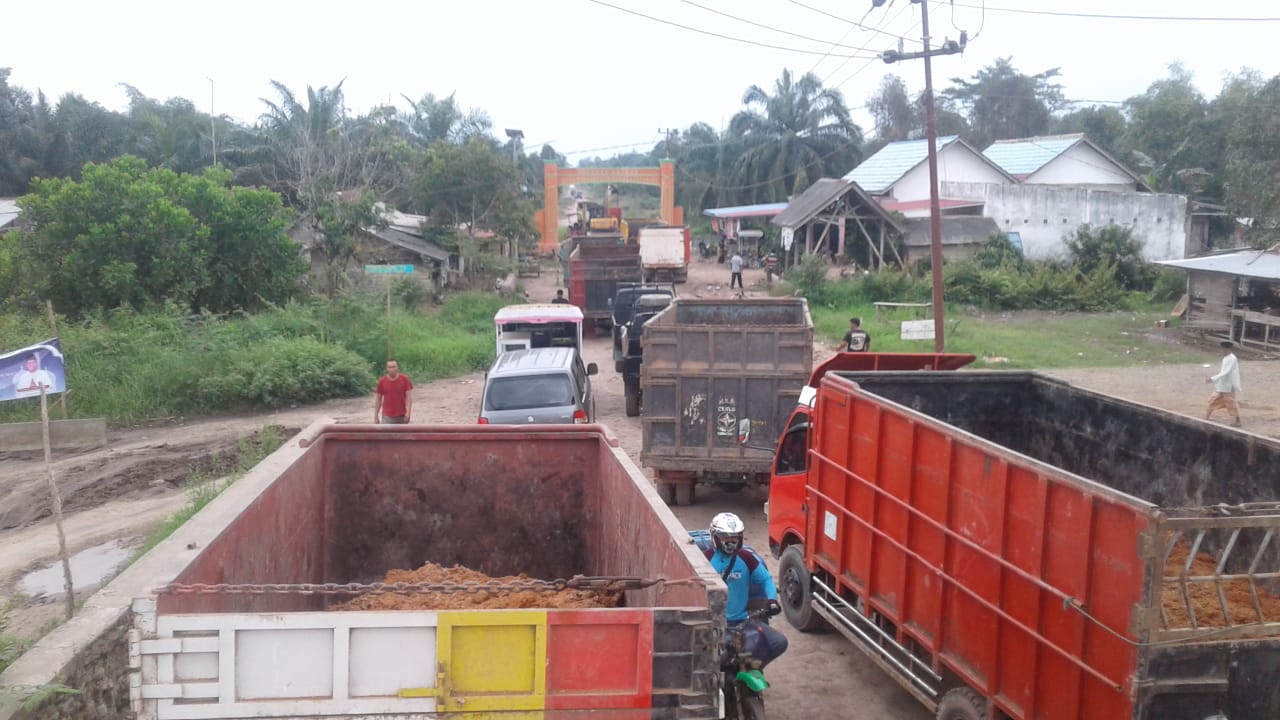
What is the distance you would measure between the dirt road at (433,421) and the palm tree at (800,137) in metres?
35.5

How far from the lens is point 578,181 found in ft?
147

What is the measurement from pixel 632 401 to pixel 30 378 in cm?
1015

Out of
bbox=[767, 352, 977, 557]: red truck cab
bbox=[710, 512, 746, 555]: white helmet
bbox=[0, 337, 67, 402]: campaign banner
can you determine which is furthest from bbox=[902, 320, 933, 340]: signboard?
bbox=[0, 337, 67, 402]: campaign banner

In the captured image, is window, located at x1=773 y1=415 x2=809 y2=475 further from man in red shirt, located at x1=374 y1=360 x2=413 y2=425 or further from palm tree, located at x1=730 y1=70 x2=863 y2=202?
palm tree, located at x1=730 y1=70 x2=863 y2=202

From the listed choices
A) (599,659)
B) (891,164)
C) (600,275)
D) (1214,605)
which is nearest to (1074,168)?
(891,164)

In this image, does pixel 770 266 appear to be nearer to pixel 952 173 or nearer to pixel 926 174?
pixel 926 174

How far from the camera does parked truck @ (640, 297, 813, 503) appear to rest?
11.0 metres

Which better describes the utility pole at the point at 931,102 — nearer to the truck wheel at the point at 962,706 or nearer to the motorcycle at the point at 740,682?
the truck wheel at the point at 962,706

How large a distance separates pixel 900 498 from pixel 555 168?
40.4 m

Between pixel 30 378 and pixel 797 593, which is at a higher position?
pixel 30 378

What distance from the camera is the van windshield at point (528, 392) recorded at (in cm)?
1163

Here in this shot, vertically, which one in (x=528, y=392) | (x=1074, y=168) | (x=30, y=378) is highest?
(x=1074, y=168)

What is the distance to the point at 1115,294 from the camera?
30.5 metres

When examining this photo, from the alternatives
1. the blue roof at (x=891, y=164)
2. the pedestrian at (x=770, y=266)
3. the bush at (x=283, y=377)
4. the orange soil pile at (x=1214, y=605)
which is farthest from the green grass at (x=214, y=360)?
the blue roof at (x=891, y=164)
